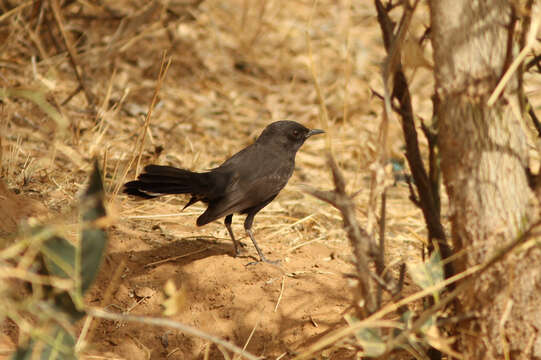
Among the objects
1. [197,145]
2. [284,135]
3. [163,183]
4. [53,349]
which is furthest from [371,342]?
[197,145]

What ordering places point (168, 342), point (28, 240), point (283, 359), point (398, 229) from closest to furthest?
point (28, 240), point (283, 359), point (168, 342), point (398, 229)

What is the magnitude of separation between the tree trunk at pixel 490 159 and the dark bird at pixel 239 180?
1.95m

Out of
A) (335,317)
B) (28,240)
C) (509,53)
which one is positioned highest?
(509,53)

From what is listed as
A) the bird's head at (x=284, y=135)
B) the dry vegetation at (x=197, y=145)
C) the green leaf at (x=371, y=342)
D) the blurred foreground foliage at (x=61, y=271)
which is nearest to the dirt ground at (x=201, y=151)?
the dry vegetation at (x=197, y=145)

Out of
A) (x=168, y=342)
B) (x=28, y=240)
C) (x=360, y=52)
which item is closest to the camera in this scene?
(x=28, y=240)

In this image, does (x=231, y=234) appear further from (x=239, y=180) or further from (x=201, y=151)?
(x=201, y=151)

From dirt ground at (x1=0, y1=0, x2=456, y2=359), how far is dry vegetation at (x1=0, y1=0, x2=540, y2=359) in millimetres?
15

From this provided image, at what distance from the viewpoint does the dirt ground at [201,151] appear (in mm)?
3330

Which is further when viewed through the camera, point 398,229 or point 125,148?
point 125,148

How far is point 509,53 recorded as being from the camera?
2.07 m

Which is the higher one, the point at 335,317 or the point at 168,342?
the point at 335,317

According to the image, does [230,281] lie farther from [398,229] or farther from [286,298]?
[398,229]

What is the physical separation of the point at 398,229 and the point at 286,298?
191cm

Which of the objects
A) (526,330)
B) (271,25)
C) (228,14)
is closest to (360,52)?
(271,25)
